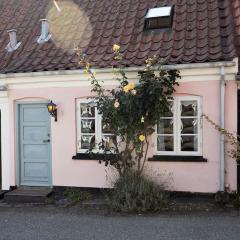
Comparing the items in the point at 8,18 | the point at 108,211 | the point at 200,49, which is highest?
the point at 8,18

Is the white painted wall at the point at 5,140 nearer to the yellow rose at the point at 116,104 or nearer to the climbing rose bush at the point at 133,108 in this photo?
the climbing rose bush at the point at 133,108

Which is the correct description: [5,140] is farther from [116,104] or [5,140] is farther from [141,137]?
[141,137]

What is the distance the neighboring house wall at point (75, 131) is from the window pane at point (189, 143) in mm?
242

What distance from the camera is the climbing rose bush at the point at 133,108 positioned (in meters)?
7.93

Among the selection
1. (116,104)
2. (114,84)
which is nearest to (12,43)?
(114,84)

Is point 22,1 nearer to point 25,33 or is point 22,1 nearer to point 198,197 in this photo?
point 25,33

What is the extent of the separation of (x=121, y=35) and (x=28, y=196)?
4438mm

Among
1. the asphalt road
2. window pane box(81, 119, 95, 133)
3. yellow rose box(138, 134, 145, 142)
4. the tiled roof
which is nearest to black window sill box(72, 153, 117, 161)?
window pane box(81, 119, 95, 133)

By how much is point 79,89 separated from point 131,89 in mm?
1649

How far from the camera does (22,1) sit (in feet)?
43.3

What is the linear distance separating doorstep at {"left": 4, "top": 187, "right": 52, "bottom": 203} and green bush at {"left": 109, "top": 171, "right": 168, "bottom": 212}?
1.70 meters

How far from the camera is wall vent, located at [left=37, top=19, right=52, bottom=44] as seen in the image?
10.6m

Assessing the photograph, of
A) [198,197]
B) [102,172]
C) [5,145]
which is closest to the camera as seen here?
[198,197]

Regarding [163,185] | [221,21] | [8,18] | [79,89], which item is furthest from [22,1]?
[163,185]
